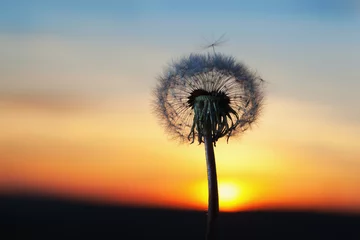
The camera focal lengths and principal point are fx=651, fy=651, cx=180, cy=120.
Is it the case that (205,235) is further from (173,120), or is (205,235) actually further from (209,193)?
(173,120)

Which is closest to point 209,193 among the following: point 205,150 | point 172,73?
point 205,150

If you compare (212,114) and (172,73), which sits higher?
(172,73)

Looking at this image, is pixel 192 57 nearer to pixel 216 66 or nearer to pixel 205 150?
pixel 216 66

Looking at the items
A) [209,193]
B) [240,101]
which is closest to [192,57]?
[240,101]

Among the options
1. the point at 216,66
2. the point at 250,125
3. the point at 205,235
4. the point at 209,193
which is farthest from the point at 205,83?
the point at 205,235

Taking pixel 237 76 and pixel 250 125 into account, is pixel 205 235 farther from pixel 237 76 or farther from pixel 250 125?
pixel 237 76

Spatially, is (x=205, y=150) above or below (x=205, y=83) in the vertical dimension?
below

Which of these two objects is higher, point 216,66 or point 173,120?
point 216,66

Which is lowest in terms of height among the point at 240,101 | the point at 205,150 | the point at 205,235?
the point at 205,235
